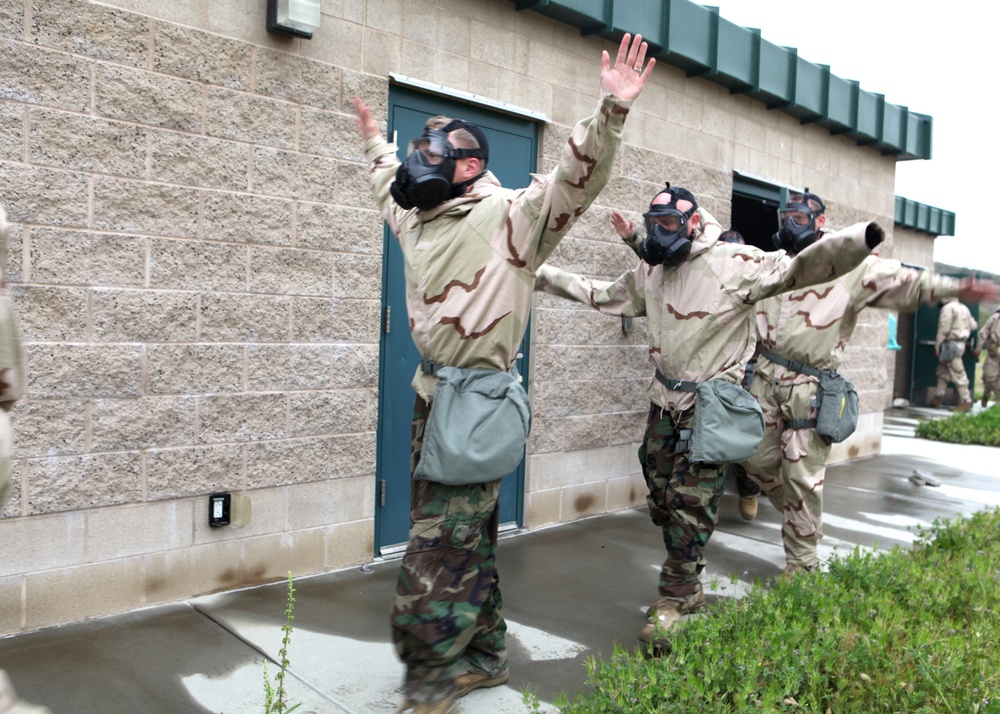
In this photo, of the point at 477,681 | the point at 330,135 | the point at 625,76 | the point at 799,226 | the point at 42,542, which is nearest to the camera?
the point at 625,76

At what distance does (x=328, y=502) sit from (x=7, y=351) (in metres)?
2.66

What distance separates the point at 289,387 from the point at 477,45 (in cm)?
245

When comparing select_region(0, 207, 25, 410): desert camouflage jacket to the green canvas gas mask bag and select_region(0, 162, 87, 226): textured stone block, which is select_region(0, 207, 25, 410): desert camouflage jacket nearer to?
the green canvas gas mask bag

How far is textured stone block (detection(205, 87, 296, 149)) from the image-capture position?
415cm

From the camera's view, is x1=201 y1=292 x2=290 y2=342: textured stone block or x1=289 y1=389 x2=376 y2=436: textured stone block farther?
x1=289 y1=389 x2=376 y2=436: textured stone block

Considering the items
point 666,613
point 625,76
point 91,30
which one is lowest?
point 666,613

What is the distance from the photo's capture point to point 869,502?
7254mm

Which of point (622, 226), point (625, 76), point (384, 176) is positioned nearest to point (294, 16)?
point (384, 176)

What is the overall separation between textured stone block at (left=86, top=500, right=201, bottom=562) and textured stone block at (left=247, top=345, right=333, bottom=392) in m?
0.70

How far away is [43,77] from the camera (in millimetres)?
3613

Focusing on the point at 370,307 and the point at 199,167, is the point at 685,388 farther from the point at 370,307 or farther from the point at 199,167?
the point at 199,167

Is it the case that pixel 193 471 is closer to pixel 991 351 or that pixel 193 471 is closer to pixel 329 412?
pixel 329 412

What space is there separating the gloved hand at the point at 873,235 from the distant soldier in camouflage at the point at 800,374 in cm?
170

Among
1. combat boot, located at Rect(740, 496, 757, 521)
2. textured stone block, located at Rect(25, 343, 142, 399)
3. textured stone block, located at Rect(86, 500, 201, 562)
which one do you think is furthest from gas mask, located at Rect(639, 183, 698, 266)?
combat boot, located at Rect(740, 496, 757, 521)
